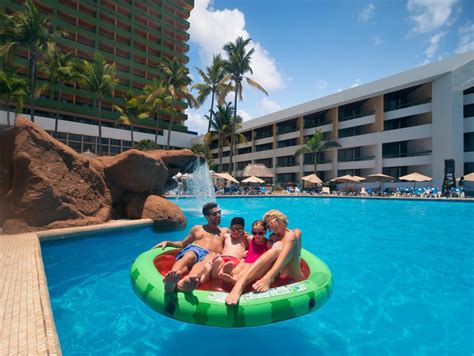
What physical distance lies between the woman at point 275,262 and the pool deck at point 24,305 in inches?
75.5

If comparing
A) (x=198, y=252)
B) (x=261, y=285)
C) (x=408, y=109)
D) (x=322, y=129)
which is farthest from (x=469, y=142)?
(x=198, y=252)

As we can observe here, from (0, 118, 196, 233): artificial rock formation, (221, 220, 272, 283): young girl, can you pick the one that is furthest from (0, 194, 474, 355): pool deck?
(221, 220, 272, 283): young girl

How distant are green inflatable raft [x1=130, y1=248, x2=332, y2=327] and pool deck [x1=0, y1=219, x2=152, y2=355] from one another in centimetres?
105

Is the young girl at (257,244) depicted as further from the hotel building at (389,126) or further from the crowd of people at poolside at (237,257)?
the hotel building at (389,126)

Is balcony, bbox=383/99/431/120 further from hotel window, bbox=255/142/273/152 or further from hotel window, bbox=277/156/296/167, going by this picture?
hotel window, bbox=255/142/273/152

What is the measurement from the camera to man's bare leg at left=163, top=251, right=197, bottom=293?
323 cm

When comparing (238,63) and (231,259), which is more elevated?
(238,63)

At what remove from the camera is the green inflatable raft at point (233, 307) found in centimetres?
304

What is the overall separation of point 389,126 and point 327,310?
34.4 metres

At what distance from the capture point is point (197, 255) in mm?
3791

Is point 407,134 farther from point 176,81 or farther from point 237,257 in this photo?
point 237,257

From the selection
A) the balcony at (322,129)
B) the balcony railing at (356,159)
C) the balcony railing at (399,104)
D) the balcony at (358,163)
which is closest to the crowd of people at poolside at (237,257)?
the balcony at (358,163)

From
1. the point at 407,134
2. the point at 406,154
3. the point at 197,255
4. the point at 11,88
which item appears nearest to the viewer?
the point at 197,255

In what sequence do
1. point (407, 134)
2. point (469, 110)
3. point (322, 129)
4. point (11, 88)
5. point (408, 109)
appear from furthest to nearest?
point (322, 129) < point (408, 109) < point (407, 134) < point (469, 110) < point (11, 88)
